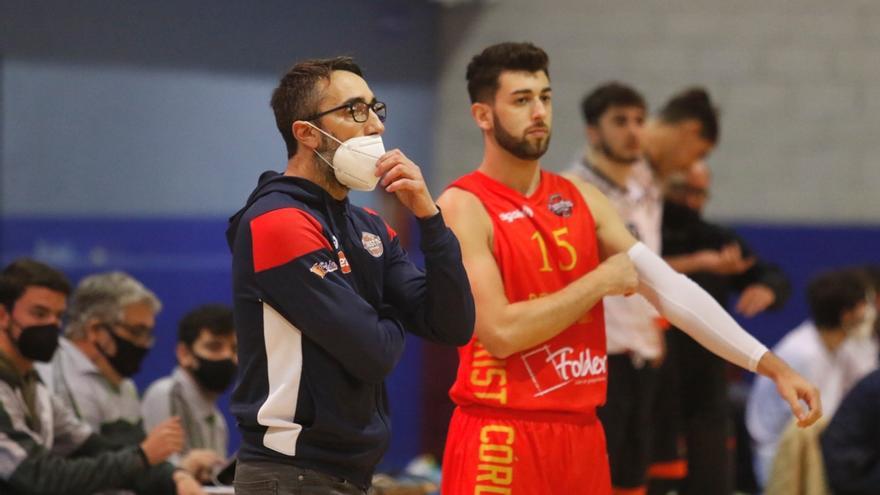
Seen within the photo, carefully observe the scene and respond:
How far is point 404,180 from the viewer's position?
313 centimetres

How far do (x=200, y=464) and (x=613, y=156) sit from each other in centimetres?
213

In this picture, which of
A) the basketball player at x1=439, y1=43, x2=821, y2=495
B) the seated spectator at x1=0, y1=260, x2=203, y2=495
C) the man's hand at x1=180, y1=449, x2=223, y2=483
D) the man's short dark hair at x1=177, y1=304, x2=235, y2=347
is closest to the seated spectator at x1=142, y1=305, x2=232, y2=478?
the man's short dark hair at x1=177, y1=304, x2=235, y2=347

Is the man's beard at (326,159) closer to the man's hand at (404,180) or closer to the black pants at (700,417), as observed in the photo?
the man's hand at (404,180)

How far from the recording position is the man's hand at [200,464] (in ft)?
17.0

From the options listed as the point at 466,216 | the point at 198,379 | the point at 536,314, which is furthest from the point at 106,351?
the point at 536,314

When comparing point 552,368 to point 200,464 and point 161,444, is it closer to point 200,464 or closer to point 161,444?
point 161,444

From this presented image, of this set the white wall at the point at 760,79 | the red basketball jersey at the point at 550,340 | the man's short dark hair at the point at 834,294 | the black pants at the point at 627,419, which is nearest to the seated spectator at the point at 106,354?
the black pants at the point at 627,419

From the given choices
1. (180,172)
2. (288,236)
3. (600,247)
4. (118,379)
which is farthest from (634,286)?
(180,172)

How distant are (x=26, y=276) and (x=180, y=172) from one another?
3.58 m

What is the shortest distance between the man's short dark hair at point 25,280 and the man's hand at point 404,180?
2082 millimetres

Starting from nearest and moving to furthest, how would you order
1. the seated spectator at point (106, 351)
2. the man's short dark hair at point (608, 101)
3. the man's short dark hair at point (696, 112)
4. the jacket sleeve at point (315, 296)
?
the jacket sleeve at point (315, 296) < the seated spectator at point (106, 351) < the man's short dark hair at point (608, 101) < the man's short dark hair at point (696, 112)

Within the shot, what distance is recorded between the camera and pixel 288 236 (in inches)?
120

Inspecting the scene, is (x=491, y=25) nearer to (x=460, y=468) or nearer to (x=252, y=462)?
(x=460, y=468)

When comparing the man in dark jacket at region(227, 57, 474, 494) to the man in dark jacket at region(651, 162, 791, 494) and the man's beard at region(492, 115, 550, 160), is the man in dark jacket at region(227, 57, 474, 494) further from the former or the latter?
the man in dark jacket at region(651, 162, 791, 494)
